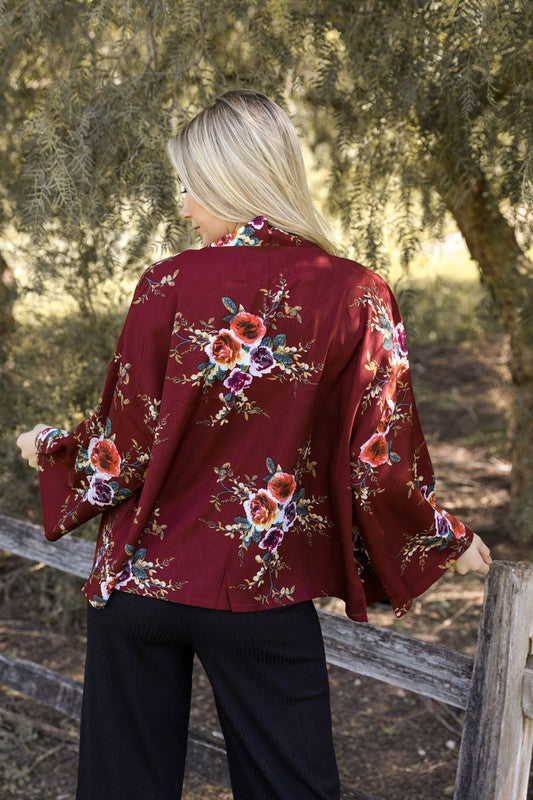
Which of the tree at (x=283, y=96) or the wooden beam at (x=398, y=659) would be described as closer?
the wooden beam at (x=398, y=659)

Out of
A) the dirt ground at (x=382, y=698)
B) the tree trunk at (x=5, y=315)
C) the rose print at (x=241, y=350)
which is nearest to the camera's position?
the rose print at (x=241, y=350)

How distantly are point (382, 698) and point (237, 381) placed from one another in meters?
2.63

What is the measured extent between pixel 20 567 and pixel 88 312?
5.58ft

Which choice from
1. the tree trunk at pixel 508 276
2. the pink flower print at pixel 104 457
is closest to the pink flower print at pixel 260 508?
the pink flower print at pixel 104 457

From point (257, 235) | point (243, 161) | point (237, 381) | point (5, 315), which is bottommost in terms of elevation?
point (237, 381)

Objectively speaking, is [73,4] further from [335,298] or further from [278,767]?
[278,767]

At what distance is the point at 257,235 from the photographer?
69.4 inches

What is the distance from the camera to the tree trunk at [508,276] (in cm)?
328

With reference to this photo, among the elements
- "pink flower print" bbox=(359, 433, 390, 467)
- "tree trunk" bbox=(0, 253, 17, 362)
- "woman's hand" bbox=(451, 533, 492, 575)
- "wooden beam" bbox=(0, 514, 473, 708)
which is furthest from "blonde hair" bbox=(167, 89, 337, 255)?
"tree trunk" bbox=(0, 253, 17, 362)

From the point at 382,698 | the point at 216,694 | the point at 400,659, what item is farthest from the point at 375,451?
the point at 382,698

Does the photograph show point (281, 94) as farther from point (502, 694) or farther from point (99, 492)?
point (502, 694)

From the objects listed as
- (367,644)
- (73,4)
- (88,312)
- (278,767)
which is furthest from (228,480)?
(88,312)

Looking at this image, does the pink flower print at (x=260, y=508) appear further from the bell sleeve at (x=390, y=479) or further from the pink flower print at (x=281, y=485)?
the bell sleeve at (x=390, y=479)

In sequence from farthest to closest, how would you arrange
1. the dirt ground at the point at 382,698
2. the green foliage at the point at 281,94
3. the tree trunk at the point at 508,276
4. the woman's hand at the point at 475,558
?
the dirt ground at the point at 382,698
the tree trunk at the point at 508,276
the green foliage at the point at 281,94
the woman's hand at the point at 475,558
